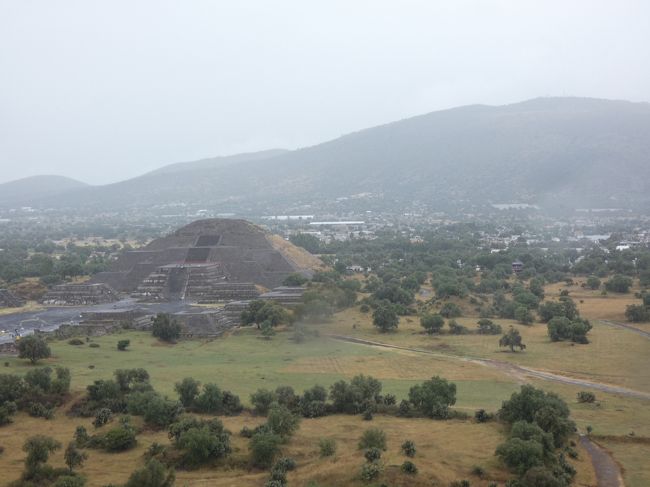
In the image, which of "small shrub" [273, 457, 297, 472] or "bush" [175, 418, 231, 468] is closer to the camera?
"small shrub" [273, 457, 297, 472]

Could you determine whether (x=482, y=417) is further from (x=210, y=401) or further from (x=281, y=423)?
(x=210, y=401)

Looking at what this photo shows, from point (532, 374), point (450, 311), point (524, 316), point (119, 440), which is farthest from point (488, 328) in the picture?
point (119, 440)

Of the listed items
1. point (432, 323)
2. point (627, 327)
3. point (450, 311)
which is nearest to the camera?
point (432, 323)

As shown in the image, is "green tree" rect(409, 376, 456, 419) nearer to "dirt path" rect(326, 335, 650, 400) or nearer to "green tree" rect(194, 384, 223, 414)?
"dirt path" rect(326, 335, 650, 400)

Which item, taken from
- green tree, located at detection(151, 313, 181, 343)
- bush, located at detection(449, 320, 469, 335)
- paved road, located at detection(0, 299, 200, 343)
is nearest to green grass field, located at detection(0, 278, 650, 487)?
green tree, located at detection(151, 313, 181, 343)

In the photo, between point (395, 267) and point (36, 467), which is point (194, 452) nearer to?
point (36, 467)

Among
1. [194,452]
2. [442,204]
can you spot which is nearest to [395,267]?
[194,452]

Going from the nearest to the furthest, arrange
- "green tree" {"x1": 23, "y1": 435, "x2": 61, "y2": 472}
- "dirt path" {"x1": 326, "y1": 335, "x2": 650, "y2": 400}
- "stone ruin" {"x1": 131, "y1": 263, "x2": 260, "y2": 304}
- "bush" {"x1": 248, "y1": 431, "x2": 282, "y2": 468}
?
"green tree" {"x1": 23, "y1": 435, "x2": 61, "y2": 472} → "bush" {"x1": 248, "y1": 431, "x2": 282, "y2": 468} → "dirt path" {"x1": 326, "y1": 335, "x2": 650, "y2": 400} → "stone ruin" {"x1": 131, "y1": 263, "x2": 260, "y2": 304}
